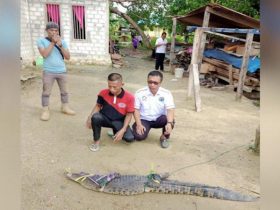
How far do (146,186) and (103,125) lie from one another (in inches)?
49.3

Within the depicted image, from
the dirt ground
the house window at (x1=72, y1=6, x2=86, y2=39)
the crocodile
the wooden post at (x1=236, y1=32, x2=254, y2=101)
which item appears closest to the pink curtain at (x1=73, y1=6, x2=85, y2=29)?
the house window at (x1=72, y1=6, x2=86, y2=39)

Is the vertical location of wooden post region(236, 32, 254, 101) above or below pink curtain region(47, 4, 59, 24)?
below

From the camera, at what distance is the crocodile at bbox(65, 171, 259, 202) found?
121 inches

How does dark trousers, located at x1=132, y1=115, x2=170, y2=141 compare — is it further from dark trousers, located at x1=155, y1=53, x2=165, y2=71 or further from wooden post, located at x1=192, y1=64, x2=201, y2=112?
dark trousers, located at x1=155, y1=53, x2=165, y2=71

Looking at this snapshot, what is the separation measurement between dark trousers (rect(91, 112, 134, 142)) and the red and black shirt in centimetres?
7

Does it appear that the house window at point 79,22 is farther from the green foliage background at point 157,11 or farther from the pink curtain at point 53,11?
the green foliage background at point 157,11

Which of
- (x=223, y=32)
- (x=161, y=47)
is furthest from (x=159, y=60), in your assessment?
(x=223, y=32)

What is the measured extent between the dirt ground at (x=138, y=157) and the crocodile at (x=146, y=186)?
6 cm

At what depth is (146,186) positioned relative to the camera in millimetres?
3146

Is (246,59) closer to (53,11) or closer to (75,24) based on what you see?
(75,24)

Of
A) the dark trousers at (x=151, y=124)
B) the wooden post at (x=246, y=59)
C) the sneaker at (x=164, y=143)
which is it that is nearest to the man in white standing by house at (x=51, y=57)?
the dark trousers at (x=151, y=124)

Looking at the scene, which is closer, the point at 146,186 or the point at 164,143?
the point at 146,186
